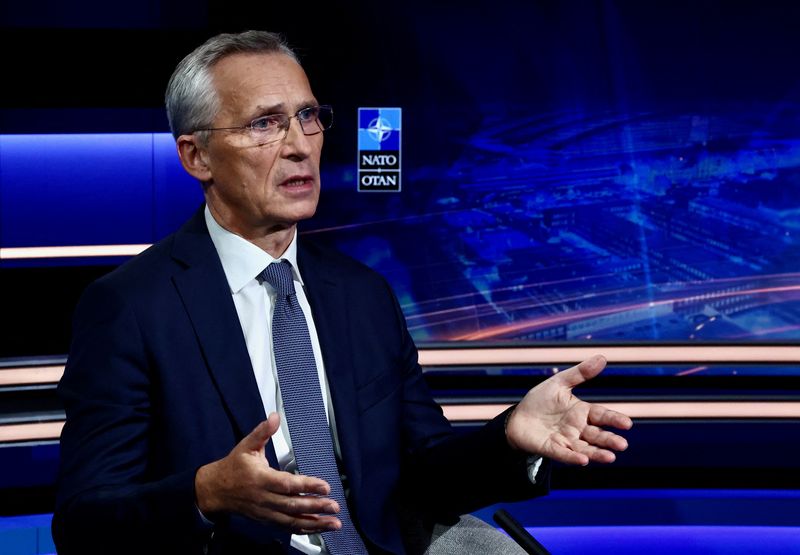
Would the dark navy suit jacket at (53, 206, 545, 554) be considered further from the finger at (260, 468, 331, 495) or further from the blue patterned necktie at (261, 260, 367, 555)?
the finger at (260, 468, 331, 495)

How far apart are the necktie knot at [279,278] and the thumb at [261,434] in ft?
1.63

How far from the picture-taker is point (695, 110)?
4684 millimetres

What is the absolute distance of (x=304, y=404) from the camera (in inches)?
71.2

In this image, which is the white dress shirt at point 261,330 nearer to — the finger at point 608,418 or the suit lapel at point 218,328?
the suit lapel at point 218,328

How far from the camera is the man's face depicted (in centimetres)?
185

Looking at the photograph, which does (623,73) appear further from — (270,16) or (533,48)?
(270,16)

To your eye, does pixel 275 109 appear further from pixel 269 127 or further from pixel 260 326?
pixel 260 326

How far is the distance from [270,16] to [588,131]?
1.54 metres

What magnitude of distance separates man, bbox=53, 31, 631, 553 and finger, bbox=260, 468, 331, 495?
0.16 metres

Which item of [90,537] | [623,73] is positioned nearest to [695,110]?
[623,73]

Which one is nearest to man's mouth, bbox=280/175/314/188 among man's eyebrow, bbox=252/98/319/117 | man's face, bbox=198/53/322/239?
man's face, bbox=198/53/322/239

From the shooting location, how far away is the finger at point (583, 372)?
1.62 metres

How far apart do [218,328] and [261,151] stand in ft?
1.10

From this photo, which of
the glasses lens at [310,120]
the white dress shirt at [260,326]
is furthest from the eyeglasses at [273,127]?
the white dress shirt at [260,326]
